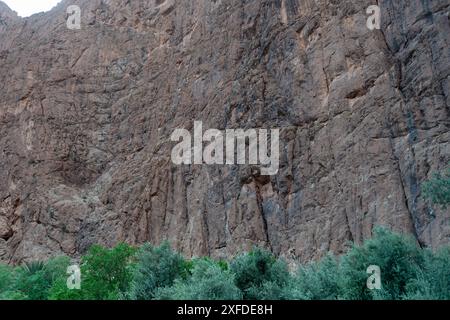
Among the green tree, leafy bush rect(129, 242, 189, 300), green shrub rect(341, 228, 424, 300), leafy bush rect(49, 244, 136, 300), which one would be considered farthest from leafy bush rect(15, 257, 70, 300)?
the green tree

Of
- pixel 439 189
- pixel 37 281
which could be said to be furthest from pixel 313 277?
pixel 37 281

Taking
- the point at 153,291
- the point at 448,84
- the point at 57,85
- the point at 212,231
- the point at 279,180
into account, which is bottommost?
the point at 153,291

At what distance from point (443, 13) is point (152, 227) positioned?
20035 millimetres

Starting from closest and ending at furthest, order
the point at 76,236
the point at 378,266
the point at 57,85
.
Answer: the point at 378,266
the point at 76,236
the point at 57,85

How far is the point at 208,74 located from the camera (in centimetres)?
3606

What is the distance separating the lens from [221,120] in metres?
33.0

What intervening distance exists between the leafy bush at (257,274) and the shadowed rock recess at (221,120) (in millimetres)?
6730

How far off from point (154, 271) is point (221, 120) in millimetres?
15792

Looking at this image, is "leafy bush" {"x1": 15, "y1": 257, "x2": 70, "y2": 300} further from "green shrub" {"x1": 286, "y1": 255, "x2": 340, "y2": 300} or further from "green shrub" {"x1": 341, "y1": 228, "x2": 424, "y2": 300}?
"green shrub" {"x1": 341, "y1": 228, "x2": 424, "y2": 300}

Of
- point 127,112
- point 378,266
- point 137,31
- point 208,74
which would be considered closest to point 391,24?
point 208,74

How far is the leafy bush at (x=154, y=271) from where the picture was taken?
57.2 feet

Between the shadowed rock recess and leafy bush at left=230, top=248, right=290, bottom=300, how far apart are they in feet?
22.1

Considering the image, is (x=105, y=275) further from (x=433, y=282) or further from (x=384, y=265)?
(x=433, y=282)

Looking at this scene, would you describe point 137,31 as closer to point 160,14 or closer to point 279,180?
point 160,14
